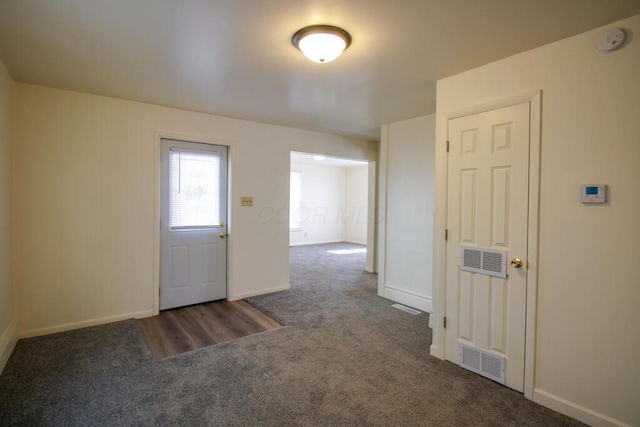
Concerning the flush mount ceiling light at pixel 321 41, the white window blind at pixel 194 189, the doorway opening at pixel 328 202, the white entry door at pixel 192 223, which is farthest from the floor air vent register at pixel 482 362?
the doorway opening at pixel 328 202

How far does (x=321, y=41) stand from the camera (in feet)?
6.72

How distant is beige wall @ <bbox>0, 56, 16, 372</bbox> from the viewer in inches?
103

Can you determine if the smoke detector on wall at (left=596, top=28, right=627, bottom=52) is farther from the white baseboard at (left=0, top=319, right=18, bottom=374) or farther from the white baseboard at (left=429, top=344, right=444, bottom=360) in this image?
the white baseboard at (left=0, top=319, right=18, bottom=374)

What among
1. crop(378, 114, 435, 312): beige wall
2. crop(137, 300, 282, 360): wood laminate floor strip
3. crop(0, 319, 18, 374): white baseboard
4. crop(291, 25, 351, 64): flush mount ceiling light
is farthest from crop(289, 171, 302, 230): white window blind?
crop(291, 25, 351, 64): flush mount ceiling light

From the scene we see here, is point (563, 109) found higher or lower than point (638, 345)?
higher

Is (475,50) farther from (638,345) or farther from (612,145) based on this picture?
(638,345)

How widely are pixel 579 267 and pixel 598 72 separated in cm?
124

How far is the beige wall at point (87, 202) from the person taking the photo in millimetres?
3094

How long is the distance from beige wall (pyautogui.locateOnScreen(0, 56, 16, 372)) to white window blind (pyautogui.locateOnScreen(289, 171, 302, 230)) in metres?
6.91

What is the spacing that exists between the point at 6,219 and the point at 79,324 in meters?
1.27

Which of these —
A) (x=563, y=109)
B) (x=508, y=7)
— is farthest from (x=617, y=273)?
(x=508, y=7)

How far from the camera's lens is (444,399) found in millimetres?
2230

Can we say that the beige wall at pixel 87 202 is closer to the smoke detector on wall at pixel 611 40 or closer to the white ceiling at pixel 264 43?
the white ceiling at pixel 264 43

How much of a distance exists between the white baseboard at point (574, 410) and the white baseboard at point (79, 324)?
3.88 m
